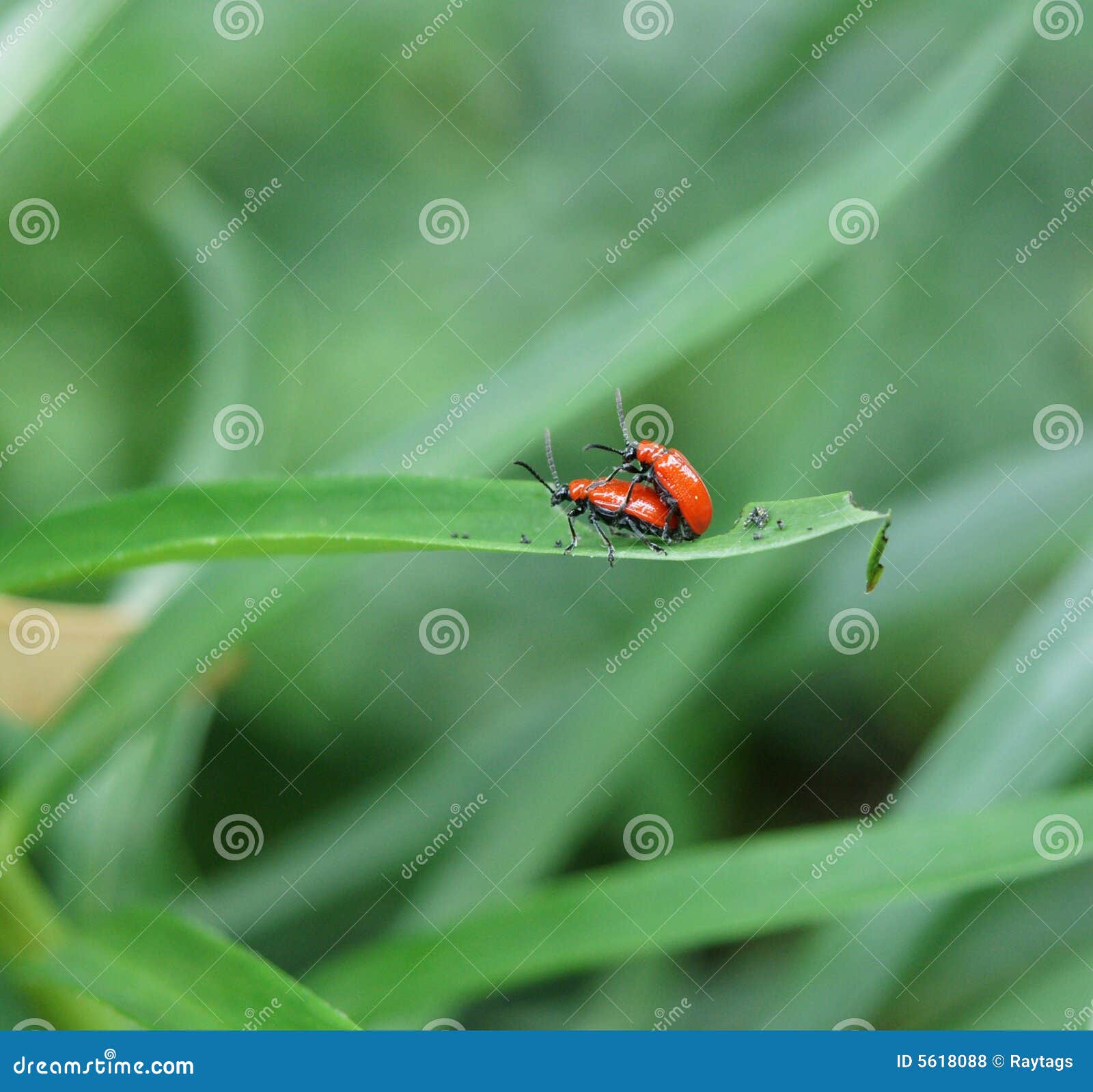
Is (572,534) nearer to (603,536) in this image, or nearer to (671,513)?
(603,536)

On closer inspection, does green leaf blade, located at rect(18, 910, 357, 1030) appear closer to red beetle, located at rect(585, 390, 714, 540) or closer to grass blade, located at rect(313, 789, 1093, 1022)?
grass blade, located at rect(313, 789, 1093, 1022)

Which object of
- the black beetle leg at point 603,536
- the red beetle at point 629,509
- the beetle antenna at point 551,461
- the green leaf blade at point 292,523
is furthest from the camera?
the beetle antenna at point 551,461

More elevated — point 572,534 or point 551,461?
point 551,461

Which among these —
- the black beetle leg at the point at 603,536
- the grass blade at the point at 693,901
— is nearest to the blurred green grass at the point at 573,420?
the grass blade at the point at 693,901

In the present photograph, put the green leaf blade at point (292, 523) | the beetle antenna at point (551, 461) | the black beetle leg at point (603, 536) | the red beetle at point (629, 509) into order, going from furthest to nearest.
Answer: the beetle antenna at point (551, 461), the red beetle at point (629, 509), the black beetle leg at point (603, 536), the green leaf blade at point (292, 523)

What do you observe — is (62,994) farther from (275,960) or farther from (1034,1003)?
(1034,1003)

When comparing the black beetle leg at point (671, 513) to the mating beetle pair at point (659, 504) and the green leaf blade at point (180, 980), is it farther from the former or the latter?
the green leaf blade at point (180, 980)

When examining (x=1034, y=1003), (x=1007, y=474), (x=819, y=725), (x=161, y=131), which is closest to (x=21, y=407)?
(x=161, y=131)

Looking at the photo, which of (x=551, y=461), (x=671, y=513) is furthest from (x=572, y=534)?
(x=551, y=461)
